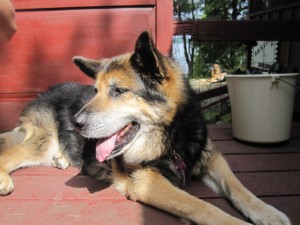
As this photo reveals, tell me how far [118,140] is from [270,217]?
937 mm

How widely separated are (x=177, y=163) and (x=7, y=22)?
123 centimetres

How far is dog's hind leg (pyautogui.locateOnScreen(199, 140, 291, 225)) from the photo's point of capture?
1539mm

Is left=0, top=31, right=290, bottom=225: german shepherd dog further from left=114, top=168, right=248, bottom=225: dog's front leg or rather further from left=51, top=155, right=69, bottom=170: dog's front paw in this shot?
left=51, top=155, right=69, bottom=170: dog's front paw

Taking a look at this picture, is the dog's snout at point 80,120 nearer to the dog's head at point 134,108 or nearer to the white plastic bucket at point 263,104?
the dog's head at point 134,108

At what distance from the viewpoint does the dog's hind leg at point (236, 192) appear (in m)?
1.54

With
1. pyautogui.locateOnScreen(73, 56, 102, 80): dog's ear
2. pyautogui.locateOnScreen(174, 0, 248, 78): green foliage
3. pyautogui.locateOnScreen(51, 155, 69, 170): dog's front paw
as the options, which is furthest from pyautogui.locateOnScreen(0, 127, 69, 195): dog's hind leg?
pyautogui.locateOnScreen(174, 0, 248, 78): green foliage

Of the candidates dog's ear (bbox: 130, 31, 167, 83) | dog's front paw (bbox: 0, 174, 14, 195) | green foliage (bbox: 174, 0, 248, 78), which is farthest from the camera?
green foliage (bbox: 174, 0, 248, 78)

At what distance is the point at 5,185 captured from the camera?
1.92 meters

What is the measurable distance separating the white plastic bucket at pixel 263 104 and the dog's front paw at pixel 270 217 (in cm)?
109

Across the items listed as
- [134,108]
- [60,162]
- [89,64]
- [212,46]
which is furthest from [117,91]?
[212,46]

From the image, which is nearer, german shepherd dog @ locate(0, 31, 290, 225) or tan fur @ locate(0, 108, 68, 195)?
german shepherd dog @ locate(0, 31, 290, 225)

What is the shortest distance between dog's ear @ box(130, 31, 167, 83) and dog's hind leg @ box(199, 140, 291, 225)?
2.07ft

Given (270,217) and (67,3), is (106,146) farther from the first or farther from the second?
(67,3)

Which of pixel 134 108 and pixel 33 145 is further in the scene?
pixel 33 145
